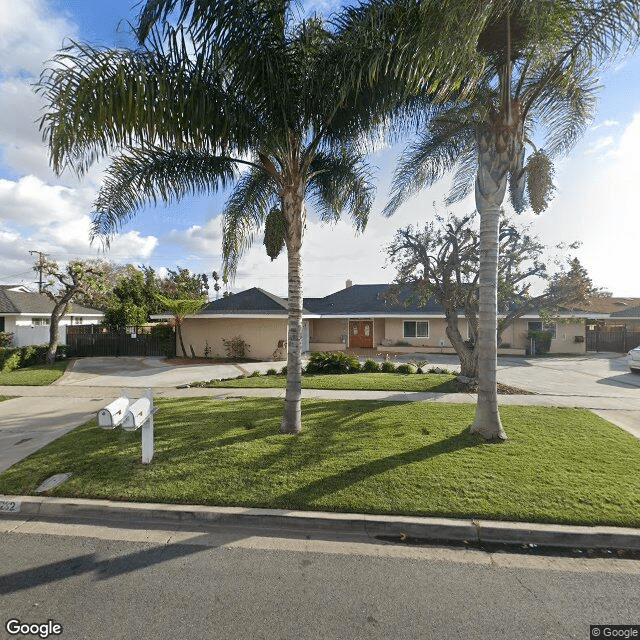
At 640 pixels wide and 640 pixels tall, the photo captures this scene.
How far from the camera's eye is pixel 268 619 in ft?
8.34

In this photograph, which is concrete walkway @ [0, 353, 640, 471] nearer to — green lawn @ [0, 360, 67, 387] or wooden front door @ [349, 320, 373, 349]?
green lawn @ [0, 360, 67, 387]

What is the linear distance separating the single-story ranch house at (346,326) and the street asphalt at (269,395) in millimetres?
2102

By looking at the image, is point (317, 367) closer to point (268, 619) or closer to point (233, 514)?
point (233, 514)

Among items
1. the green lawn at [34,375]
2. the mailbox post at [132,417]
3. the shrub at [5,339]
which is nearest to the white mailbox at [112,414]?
the mailbox post at [132,417]

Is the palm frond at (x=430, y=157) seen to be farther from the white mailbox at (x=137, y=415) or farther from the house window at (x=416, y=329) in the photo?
the house window at (x=416, y=329)

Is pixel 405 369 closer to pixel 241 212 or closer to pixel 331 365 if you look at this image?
pixel 331 365

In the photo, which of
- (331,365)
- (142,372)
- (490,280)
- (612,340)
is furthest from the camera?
(612,340)

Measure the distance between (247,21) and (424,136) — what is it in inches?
191

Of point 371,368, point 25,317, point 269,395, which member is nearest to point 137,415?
point 269,395

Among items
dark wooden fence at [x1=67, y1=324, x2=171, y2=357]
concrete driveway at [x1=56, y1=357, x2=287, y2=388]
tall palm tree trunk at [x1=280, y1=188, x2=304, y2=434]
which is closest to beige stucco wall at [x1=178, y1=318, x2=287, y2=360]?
concrete driveway at [x1=56, y1=357, x2=287, y2=388]

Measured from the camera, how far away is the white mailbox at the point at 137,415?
4344mm

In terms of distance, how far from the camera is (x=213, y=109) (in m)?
4.73

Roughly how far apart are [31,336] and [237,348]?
10.2 m

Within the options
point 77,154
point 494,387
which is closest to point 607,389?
point 494,387
